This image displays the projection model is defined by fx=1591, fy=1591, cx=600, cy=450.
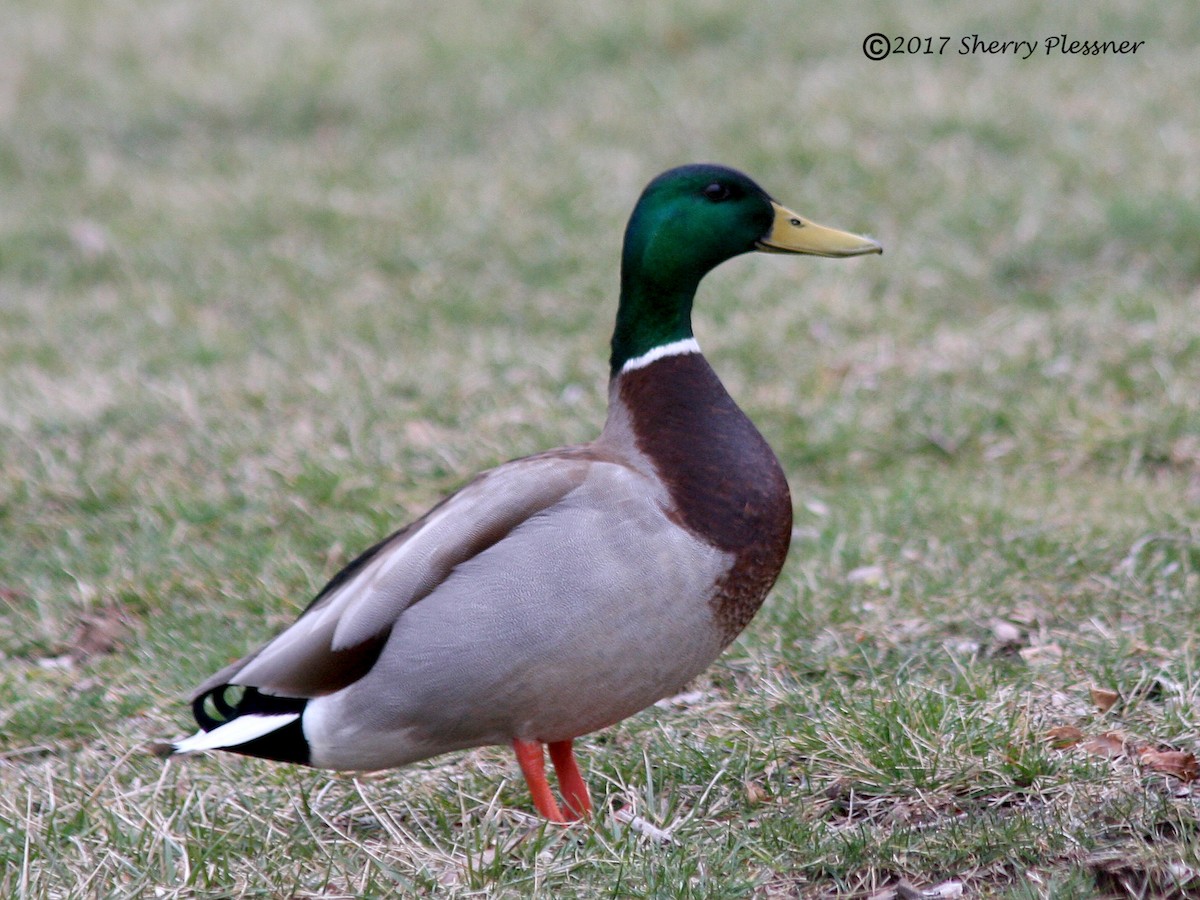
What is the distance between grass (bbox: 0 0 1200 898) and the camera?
9.82 ft

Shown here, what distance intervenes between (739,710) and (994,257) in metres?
3.87

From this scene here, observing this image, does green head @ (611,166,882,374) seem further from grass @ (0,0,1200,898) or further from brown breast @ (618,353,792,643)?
grass @ (0,0,1200,898)

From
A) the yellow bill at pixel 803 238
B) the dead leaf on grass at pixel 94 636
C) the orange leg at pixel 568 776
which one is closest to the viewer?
the orange leg at pixel 568 776

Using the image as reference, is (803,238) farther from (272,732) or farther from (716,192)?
(272,732)

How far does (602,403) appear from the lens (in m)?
5.79

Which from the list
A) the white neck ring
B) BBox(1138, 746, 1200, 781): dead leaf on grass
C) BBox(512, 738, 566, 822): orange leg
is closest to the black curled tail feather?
BBox(512, 738, 566, 822): orange leg

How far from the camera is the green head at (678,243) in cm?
342

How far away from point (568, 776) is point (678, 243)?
1146 millimetres

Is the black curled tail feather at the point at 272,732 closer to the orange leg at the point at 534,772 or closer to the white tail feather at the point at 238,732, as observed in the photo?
the white tail feather at the point at 238,732

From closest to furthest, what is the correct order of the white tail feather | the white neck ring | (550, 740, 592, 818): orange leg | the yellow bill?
the white tail feather, (550, 740, 592, 818): orange leg, the white neck ring, the yellow bill

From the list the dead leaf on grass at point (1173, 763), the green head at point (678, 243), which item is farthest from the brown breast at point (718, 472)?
the dead leaf on grass at point (1173, 763)

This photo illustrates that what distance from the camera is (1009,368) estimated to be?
19.0 feet

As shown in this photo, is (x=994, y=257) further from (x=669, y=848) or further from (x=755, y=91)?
(x=669, y=848)

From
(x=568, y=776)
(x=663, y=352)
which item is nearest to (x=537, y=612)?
(x=568, y=776)
